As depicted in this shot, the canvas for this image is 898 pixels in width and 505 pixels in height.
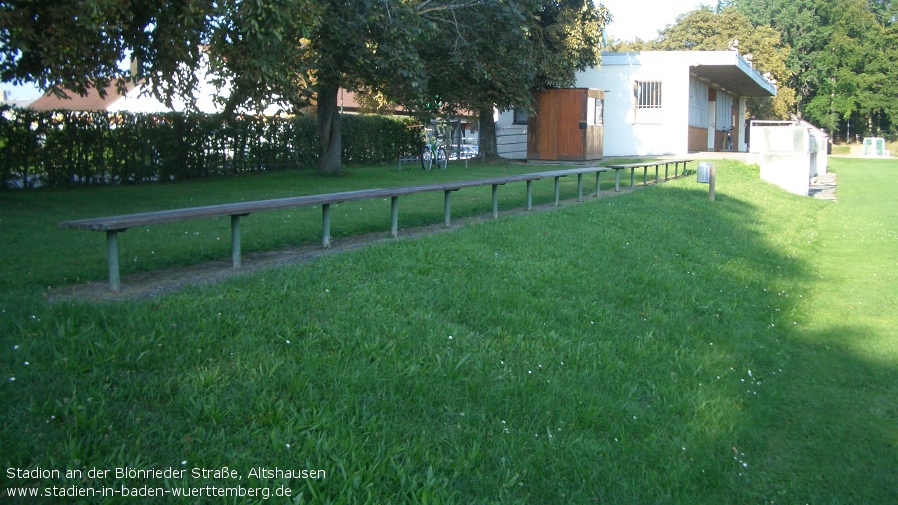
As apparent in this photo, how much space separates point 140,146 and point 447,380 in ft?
47.0

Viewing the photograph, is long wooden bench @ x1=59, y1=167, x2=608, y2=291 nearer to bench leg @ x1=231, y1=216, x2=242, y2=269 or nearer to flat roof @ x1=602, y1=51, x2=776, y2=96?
bench leg @ x1=231, y1=216, x2=242, y2=269

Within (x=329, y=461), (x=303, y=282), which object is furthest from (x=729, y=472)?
(x=303, y=282)

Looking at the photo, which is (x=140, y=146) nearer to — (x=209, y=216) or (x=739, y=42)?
(x=209, y=216)

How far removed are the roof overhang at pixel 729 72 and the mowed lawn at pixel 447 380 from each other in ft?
71.5

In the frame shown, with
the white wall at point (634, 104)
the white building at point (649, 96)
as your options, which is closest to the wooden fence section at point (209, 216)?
the white building at point (649, 96)

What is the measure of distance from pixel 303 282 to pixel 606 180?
15441 millimetres

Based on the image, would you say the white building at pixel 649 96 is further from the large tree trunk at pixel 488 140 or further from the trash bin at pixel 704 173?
the trash bin at pixel 704 173

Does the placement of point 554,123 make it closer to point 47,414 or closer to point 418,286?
point 418,286

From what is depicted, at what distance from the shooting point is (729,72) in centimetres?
3225

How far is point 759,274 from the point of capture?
31.0ft

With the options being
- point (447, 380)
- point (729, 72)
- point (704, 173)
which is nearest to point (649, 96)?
point (729, 72)

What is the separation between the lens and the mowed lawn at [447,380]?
3664mm

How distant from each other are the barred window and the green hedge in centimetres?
1374

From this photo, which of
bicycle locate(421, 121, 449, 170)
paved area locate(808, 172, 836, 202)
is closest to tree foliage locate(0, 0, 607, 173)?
bicycle locate(421, 121, 449, 170)
